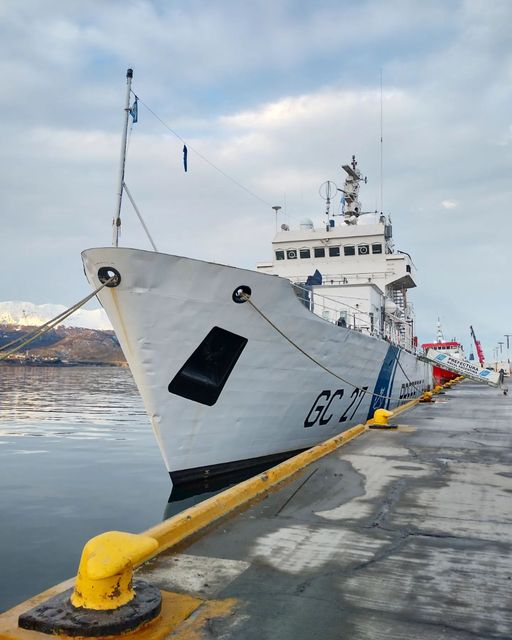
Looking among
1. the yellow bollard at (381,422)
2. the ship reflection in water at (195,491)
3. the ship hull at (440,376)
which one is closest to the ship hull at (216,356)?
the ship reflection in water at (195,491)

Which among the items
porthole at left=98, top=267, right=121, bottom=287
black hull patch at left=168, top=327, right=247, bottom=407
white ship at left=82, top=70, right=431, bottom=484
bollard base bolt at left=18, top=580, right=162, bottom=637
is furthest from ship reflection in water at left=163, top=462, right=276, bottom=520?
bollard base bolt at left=18, top=580, right=162, bottom=637

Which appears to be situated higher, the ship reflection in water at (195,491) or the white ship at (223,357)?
the white ship at (223,357)

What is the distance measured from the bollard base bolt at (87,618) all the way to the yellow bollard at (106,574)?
37 mm

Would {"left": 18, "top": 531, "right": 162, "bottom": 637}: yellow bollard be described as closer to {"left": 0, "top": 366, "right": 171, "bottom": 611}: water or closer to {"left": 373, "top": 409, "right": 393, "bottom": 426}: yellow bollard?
{"left": 0, "top": 366, "right": 171, "bottom": 611}: water

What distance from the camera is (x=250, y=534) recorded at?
4297 mm

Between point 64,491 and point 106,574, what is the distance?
7.40m

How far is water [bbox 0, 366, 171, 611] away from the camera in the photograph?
6.02 metres

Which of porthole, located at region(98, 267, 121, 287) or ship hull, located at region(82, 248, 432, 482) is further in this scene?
ship hull, located at region(82, 248, 432, 482)

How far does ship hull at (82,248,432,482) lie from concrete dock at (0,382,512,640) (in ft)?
7.82

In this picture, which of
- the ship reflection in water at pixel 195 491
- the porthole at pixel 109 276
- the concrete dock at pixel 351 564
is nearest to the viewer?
the concrete dock at pixel 351 564

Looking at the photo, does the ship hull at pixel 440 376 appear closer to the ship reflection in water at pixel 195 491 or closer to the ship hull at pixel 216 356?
the ship hull at pixel 216 356

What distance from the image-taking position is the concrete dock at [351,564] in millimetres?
2846

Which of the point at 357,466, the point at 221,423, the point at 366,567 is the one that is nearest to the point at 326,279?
the point at 221,423

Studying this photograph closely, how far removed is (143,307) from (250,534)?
13.1ft
